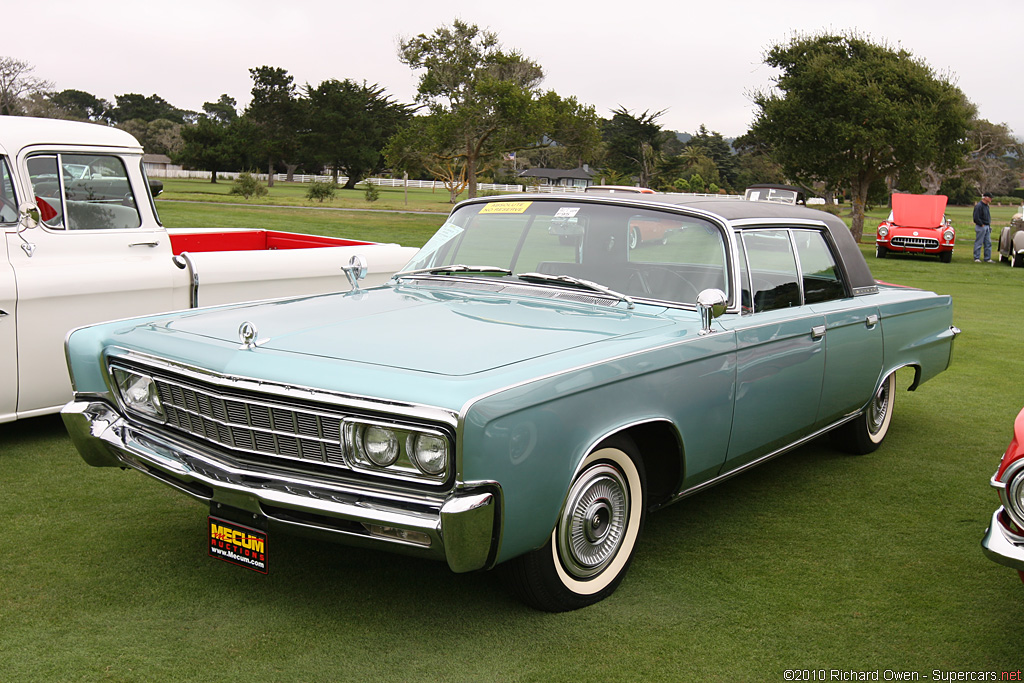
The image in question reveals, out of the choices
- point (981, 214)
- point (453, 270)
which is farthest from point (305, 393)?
point (981, 214)

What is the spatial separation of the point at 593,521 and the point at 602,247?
141 centimetres

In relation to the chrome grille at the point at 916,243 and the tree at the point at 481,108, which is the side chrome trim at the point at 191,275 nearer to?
the chrome grille at the point at 916,243

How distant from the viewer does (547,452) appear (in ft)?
9.51

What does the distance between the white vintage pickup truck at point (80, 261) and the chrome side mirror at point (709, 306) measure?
1880 millimetres

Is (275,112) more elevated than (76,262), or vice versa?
(275,112)

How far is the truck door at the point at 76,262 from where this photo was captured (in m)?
5.09

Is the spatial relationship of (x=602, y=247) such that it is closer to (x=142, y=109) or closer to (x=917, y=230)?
(x=917, y=230)

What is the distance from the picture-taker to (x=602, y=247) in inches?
165

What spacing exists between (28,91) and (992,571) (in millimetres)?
68419

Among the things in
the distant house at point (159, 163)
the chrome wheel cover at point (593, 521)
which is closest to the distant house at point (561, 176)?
the distant house at point (159, 163)

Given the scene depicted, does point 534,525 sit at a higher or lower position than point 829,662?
higher

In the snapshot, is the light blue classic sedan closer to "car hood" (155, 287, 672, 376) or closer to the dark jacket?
"car hood" (155, 287, 672, 376)

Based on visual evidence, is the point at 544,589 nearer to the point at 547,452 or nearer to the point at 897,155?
the point at 547,452

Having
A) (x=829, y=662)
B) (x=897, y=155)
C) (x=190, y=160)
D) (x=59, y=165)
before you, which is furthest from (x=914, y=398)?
(x=190, y=160)
